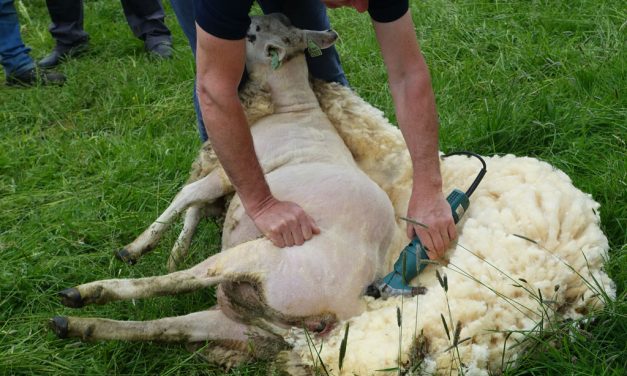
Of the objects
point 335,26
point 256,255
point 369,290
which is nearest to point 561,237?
point 369,290

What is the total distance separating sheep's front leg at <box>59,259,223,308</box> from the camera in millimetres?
2531

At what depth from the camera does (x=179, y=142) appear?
438 cm

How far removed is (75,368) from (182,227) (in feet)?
3.46

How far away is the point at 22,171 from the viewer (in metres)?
4.26

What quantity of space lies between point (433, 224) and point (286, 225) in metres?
0.52

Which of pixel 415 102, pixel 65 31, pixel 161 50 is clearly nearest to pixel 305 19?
pixel 415 102

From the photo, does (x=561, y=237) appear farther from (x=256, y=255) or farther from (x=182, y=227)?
(x=182, y=227)

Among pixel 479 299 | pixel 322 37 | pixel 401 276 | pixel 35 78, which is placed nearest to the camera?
pixel 479 299

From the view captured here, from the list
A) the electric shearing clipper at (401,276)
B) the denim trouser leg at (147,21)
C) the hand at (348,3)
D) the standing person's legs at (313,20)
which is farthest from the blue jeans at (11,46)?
the electric shearing clipper at (401,276)

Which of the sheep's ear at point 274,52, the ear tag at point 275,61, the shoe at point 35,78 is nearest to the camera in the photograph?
the ear tag at point 275,61

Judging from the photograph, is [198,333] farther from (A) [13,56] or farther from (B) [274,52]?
(A) [13,56]

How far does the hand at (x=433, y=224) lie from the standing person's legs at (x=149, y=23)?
3.85 m

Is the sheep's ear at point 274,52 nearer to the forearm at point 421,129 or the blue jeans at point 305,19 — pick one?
the blue jeans at point 305,19

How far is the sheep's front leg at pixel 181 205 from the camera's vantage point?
3.24 meters
